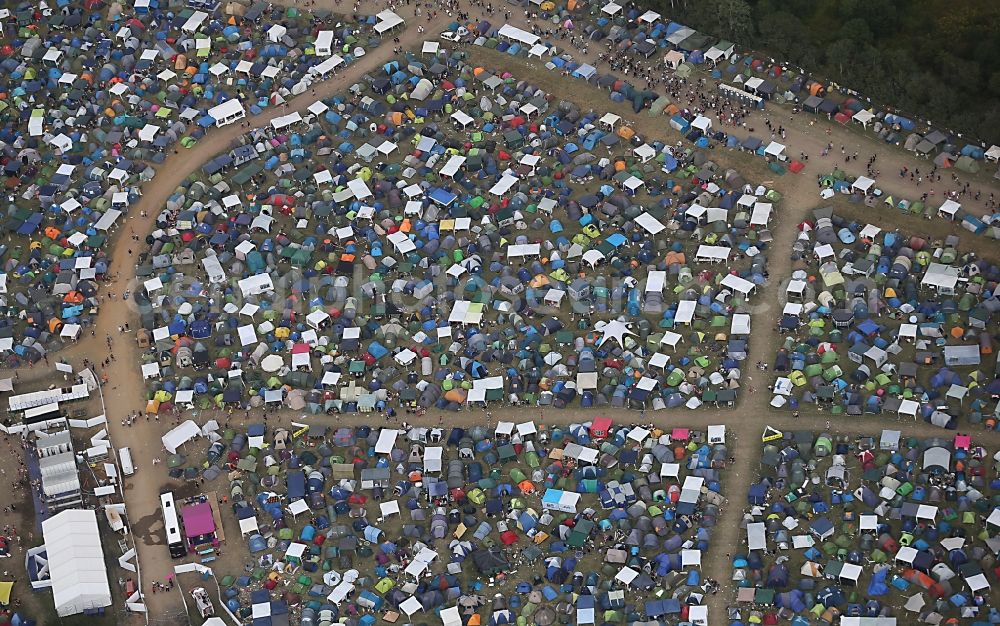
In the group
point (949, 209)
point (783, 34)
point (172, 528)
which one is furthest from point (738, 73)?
point (172, 528)

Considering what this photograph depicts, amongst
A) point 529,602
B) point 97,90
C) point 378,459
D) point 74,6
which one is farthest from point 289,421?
point 74,6

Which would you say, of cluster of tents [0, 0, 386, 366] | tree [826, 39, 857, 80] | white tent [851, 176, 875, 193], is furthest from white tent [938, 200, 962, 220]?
cluster of tents [0, 0, 386, 366]

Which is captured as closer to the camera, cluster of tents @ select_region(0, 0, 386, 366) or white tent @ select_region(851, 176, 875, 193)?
white tent @ select_region(851, 176, 875, 193)

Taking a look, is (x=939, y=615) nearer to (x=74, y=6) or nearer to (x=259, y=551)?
(x=259, y=551)

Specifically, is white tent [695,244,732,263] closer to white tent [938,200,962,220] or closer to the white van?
white tent [938,200,962,220]

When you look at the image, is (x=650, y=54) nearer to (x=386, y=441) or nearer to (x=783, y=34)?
(x=783, y=34)

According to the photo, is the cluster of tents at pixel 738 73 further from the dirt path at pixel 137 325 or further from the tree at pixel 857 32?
the dirt path at pixel 137 325
